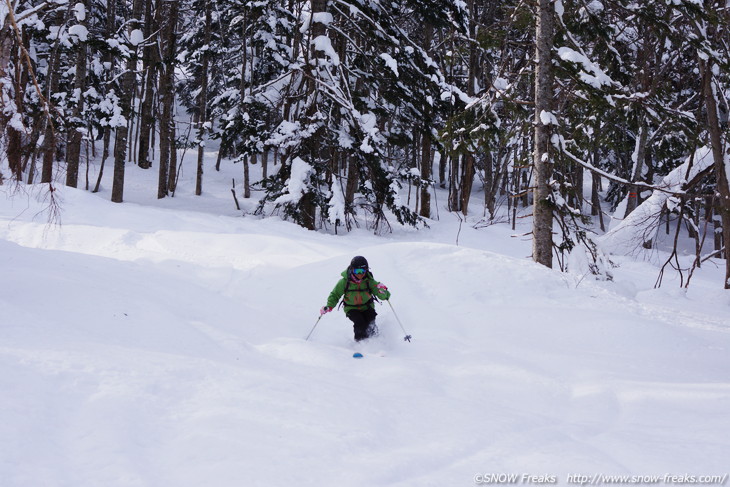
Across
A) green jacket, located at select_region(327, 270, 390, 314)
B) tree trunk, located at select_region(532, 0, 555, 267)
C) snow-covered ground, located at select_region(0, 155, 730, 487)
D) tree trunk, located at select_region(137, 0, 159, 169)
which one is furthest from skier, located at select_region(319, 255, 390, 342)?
tree trunk, located at select_region(137, 0, 159, 169)

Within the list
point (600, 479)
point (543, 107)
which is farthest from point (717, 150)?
point (600, 479)

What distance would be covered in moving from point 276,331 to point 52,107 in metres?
3.72

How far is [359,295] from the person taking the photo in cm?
697

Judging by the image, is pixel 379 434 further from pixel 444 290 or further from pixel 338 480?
pixel 444 290

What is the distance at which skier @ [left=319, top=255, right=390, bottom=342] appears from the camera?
6.96 metres

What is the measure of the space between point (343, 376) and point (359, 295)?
78.9 inches

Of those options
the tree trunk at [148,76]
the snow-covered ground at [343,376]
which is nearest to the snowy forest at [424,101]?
the tree trunk at [148,76]

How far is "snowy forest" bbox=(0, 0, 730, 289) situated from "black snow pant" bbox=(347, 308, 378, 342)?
3.60m

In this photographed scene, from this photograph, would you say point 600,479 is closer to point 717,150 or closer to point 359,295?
point 359,295

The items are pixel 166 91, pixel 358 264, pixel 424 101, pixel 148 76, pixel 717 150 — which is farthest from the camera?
pixel 148 76

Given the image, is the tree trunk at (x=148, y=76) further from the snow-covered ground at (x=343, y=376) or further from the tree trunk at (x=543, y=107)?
the tree trunk at (x=543, y=107)

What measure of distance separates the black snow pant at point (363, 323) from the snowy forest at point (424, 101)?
3.60 m

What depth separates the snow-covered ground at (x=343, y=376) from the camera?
10.1 feet

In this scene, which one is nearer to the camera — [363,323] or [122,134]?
[363,323]
